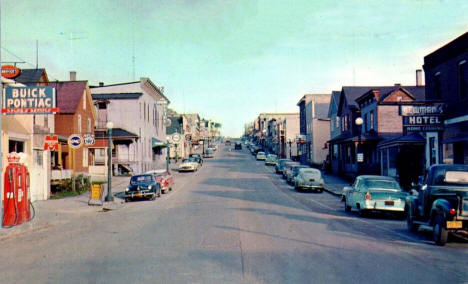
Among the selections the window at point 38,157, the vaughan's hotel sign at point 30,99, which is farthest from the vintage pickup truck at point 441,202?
the window at point 38,157

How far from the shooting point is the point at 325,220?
56.6ft

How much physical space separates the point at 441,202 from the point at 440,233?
2.72 ft

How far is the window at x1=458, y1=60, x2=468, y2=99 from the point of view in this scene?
23.6 meters

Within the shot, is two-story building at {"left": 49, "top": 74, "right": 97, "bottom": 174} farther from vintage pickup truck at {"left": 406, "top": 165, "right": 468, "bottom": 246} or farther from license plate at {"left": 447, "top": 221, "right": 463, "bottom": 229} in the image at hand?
license plate at {"left": 447, "top": 221, "right": 463, "bottom": 229}

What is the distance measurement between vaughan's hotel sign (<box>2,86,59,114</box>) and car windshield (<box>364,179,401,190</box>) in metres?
12.7

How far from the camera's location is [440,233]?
465 inches

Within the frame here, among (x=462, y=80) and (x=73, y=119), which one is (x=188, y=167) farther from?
(x=462, y=80)

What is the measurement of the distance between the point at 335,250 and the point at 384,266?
5.92 feet

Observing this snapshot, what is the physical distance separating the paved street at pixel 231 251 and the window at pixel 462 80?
895 cm

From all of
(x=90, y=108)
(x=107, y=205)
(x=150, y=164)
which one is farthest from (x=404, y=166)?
(x=150, y=164)

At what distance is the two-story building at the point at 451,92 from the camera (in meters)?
23.5

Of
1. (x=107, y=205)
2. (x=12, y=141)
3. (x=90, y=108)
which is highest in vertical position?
(x=90, y=108)

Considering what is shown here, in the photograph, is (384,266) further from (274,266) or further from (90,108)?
(90,108)

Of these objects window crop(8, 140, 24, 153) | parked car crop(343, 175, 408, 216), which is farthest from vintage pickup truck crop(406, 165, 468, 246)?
window crop(8, 140, 24, 153)
